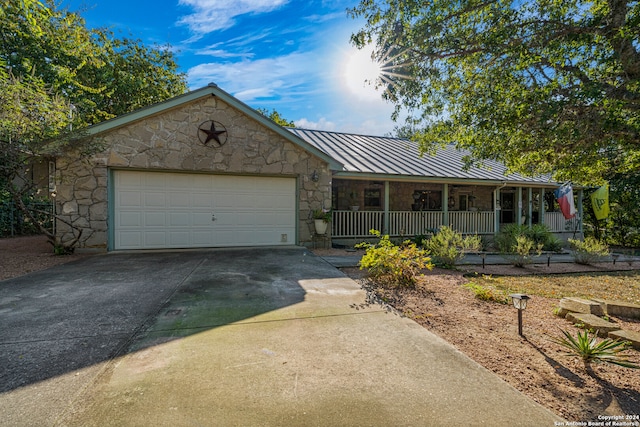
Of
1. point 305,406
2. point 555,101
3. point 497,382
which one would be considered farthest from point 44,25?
point 555,101

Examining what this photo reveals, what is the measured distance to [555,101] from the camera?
191 inches

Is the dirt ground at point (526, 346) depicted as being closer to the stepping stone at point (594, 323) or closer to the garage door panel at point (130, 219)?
the stepping stone at point (594, 323)

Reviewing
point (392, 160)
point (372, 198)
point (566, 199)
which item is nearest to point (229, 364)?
point (392, 160)

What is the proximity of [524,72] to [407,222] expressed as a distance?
631 centimetres

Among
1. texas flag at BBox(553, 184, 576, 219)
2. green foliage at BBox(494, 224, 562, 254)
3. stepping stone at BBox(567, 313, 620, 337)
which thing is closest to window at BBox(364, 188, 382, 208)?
green foliage at BBox(494, 224, 562, 254)

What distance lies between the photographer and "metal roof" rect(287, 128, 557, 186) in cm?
1017

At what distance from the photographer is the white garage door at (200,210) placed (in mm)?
7820

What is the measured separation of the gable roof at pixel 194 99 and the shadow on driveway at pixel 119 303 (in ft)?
11.3

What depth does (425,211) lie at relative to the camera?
1152 centimetres

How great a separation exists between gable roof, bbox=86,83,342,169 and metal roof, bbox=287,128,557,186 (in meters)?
1.43

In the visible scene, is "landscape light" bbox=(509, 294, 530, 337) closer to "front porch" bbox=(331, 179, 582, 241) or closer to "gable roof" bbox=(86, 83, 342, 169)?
"gable roof" bbox=(86, 83, 342, 169)

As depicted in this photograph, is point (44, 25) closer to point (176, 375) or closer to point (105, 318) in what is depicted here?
point (105, 318)

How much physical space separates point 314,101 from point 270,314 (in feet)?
34.2

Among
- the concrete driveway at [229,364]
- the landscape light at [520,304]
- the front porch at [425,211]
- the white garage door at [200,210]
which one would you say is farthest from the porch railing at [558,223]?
the concrete driveway at [229,364]
